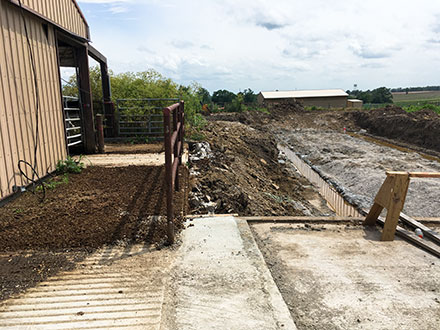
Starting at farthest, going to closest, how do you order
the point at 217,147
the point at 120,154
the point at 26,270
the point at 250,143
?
the point at 250,143 → the point at 217,147 → the point at 120,154 → the point at 26,270

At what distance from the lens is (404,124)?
22.0 metres

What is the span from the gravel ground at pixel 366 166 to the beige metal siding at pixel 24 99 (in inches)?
325

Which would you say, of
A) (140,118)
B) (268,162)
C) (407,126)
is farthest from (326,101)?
(140,118)

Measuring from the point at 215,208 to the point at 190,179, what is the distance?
1.33 meters

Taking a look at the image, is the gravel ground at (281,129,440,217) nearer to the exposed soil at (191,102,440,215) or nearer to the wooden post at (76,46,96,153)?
the exposed soil at (191,102,440,215)

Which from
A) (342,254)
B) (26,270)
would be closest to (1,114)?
(26,270)

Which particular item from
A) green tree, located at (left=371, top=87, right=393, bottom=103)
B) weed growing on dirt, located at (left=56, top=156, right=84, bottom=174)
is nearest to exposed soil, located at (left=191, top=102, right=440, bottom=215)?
weed growing on dirt, located at (left=56, top=156, right=84, bottom=174)

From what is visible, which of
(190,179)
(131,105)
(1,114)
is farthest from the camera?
(131,105)

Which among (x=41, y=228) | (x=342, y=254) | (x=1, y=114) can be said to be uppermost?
(x=1, y=114)

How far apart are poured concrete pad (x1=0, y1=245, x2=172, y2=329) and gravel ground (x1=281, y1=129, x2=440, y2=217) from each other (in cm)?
765

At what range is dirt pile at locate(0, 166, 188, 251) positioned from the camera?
12.0 feet

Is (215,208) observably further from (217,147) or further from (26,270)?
(217,147)

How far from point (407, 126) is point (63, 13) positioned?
2181 centimetres

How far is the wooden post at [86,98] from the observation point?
29.3 ft
